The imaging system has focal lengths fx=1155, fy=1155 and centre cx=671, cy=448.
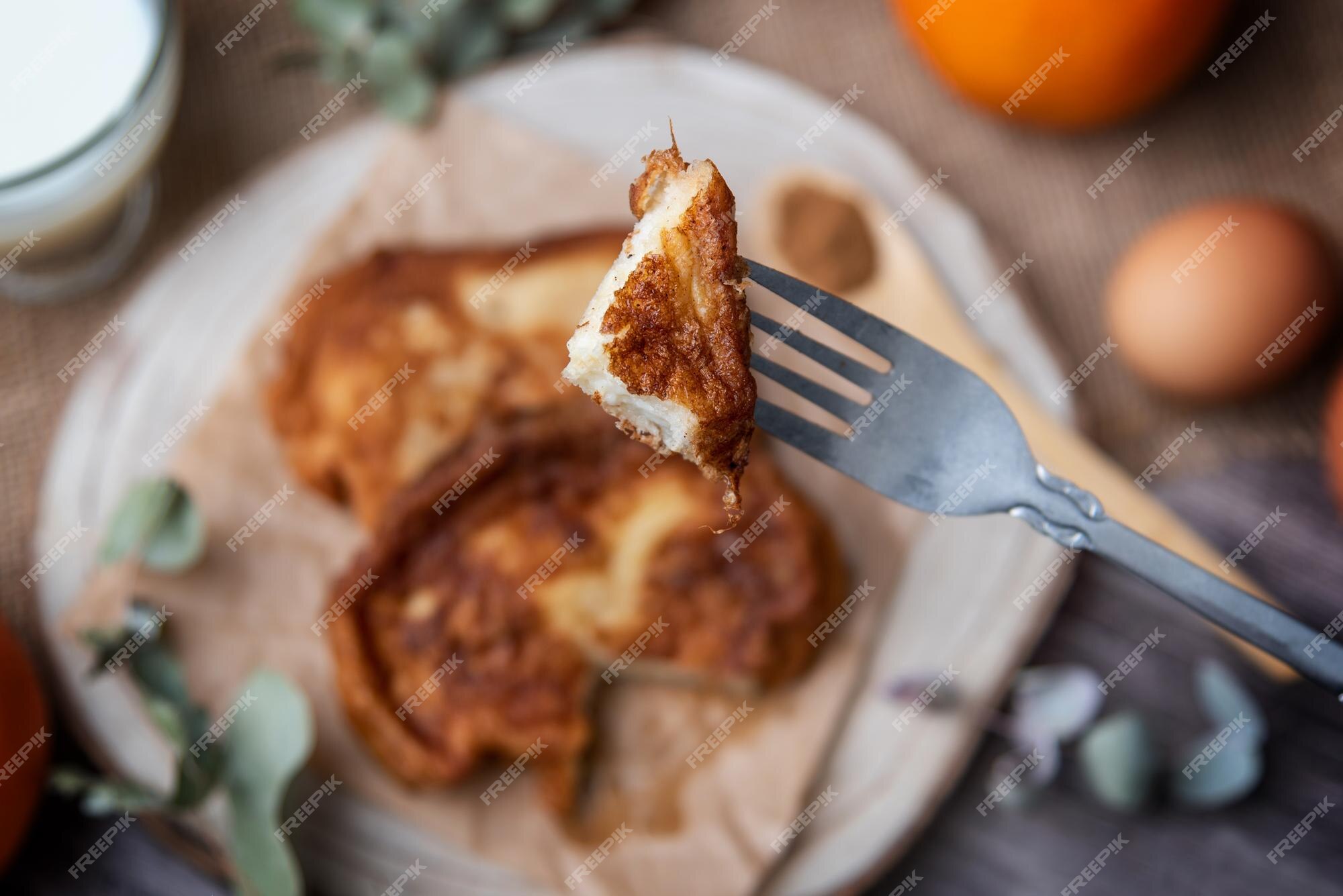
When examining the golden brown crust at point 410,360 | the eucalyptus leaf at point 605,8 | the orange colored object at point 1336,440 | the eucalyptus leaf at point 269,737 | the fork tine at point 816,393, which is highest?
the eucalyptus leaf at point 605,8

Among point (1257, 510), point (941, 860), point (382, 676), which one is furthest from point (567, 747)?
point (1257, 510)

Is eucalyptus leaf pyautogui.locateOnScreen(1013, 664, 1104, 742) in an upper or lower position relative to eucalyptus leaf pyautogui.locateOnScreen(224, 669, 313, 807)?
upper

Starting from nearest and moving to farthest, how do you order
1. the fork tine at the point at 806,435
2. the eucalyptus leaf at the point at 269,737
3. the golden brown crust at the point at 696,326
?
the golden brown crust at the point at 696,326
the fork tine at the point at 806,435
the eucalyptus leaf at the point at 269,737

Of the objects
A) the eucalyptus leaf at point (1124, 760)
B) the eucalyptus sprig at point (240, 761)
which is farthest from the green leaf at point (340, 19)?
the eucalyptus leaf at point (1124, 760)

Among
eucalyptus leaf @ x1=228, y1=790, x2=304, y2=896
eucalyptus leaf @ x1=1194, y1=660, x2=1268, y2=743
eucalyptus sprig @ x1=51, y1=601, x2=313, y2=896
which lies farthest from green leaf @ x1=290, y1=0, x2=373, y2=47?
eucalyptus leaf @ x1=1194, y1=660, x2=1268, y2=743

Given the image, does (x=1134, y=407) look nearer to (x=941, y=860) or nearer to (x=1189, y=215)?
(x=1189, y=215)

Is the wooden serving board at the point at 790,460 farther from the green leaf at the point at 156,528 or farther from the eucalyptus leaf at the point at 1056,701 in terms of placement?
the green leaf at the point at 156,528

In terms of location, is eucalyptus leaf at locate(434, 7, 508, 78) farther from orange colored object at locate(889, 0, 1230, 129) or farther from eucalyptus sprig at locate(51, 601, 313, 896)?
eucalyptus sprig at locate(51, 601, 313, 896)

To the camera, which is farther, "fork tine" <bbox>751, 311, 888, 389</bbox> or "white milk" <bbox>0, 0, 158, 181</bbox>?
"white milk" <bbox>0, 0, 158, 181</bbox>
